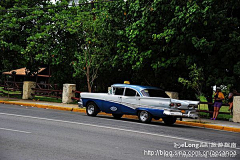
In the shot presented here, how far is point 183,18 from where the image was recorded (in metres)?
19.4

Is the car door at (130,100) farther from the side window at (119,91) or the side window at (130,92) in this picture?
the side window at (119,91)

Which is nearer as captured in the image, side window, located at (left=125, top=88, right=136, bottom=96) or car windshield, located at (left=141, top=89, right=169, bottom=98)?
car windshield, located at (left=141, top=89, right=169, bottom=98)

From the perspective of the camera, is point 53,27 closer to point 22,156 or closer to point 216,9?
point 216,9

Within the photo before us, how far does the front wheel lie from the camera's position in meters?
18.8

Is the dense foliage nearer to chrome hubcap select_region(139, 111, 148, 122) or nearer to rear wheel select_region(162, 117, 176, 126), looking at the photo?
rear wheel select_region(162, 117, 176, 126)

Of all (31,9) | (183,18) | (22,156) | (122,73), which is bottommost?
(22,156)

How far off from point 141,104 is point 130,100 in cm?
66

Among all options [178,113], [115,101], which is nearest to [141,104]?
[115,101]

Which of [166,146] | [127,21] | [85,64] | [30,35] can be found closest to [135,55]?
[127,21]

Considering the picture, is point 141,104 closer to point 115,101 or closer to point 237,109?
point 115,101

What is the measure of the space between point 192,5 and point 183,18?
0.85 m

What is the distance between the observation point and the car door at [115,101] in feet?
58.6

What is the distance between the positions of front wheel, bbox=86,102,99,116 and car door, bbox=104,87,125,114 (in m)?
0.68

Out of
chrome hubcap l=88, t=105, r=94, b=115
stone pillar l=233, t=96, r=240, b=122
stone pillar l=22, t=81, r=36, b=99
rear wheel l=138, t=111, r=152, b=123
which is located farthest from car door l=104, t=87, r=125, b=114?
stone pillar l=22, t=81, r=36, b=99
